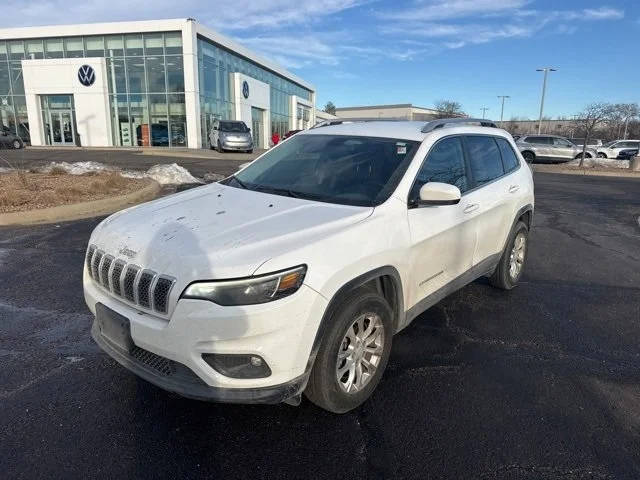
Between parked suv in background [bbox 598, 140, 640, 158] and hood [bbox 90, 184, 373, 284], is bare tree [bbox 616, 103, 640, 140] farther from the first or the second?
hood [bbox 90, 184, 373, 284]

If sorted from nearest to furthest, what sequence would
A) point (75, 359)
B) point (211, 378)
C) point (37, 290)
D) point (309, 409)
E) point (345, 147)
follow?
point (211, 378) → point (309, 409) → point (75, 359) → point (345, 147) → point (37, 290)

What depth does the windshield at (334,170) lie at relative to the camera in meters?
3.36

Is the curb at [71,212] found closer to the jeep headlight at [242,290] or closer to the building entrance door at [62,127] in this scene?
the jeep headlight at [242,290]

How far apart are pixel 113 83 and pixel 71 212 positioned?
1115 inches

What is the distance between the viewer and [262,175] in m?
4.02

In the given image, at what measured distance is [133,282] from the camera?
2.58 metres

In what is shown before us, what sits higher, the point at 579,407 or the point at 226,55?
the point at 226,55

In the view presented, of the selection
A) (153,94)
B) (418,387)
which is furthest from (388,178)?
(153,94)

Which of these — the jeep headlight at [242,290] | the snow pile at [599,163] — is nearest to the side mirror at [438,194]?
the jeep headlight at [242,290]

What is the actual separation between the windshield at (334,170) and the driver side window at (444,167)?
15 centimetres

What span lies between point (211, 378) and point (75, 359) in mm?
1746

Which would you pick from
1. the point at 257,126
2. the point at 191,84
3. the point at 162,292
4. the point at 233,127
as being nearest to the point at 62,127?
the point at 191,84

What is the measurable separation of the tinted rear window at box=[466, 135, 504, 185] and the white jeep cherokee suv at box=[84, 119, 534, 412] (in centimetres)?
15

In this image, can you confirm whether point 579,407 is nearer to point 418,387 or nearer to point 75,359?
point 418,387
